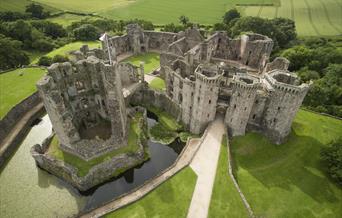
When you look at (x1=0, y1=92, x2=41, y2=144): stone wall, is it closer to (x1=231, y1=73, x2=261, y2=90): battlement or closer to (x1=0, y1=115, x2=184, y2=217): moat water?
(x1=0, y1=115, x2=184, y2=217): moat water

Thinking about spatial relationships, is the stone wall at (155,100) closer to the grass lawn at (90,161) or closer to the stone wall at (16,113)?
the grass lawn at (90,161)

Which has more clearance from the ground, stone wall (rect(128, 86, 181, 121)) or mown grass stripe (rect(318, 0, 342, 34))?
mown grass stripe (rect(318, 0, 342, 34))

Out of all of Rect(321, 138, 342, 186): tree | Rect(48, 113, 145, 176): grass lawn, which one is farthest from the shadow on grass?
Rect(48, 113, 145, 176): grass lawn

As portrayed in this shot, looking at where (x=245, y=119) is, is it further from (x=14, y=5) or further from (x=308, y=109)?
(x=14, y=5)

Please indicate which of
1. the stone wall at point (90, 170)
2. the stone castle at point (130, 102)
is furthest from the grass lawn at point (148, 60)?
the stone wall at point (90, 170)

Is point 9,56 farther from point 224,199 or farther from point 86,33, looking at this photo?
point 224,199

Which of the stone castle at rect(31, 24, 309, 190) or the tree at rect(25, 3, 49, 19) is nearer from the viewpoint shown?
the stone castle at rect(31, 24, 309, 190)

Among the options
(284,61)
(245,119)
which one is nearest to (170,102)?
(245,119)

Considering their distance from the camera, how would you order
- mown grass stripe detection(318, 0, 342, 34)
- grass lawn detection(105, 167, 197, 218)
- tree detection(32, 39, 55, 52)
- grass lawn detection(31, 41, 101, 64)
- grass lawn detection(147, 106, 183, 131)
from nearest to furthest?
grass lawn detection(105, 167, 197, 218)
grass lawn detection(147, 106, 183, 131)
grass lawn detection(31, 41, 101, 64)
tree detection(32, 39, 55, 52)
mown grass stripe detection(318, 0, 342, 34)
